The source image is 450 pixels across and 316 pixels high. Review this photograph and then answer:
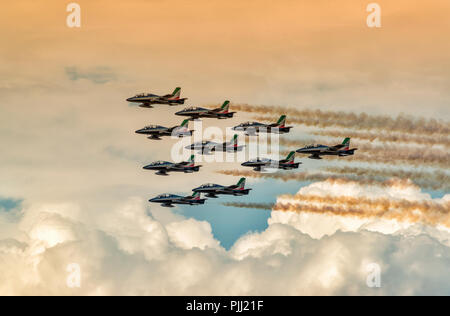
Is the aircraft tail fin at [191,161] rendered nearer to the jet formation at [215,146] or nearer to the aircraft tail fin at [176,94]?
the jet formation at [215,146]

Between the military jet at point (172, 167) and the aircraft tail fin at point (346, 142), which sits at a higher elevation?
the aircraft tail fin at point (346, 142)

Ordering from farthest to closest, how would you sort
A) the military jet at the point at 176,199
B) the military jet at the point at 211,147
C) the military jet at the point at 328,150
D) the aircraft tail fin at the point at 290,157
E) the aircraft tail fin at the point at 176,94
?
the military jet at the point at 176,199 → the military jet at the point at 211,147 → the aircraft tail fin at the point at 290,157 → the aircraft tail fin at the point at 176,94 → the military jet at the point at 328,150

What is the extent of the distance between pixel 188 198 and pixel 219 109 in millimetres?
25933

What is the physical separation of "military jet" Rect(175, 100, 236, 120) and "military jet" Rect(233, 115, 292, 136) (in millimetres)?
5961

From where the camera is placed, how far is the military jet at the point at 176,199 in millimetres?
178000

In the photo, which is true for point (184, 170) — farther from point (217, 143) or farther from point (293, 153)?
point (293, 153)

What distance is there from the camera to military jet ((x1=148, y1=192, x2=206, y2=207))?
178 metres

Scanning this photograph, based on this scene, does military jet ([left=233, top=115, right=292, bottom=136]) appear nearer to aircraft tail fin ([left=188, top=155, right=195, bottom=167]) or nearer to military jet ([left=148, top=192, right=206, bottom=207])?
aircraft tail fin ([left=188, top=155, right=195, bottom=167])

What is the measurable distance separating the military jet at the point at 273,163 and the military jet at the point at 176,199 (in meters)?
15.6

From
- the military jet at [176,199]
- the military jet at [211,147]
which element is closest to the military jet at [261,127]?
the military jet at [211,147]

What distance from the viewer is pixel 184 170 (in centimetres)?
16900

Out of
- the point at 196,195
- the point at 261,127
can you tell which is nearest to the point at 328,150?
the point at 261,127

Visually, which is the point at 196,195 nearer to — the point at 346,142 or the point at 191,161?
the point at 191,161

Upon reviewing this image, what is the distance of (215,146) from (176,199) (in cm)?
2043
